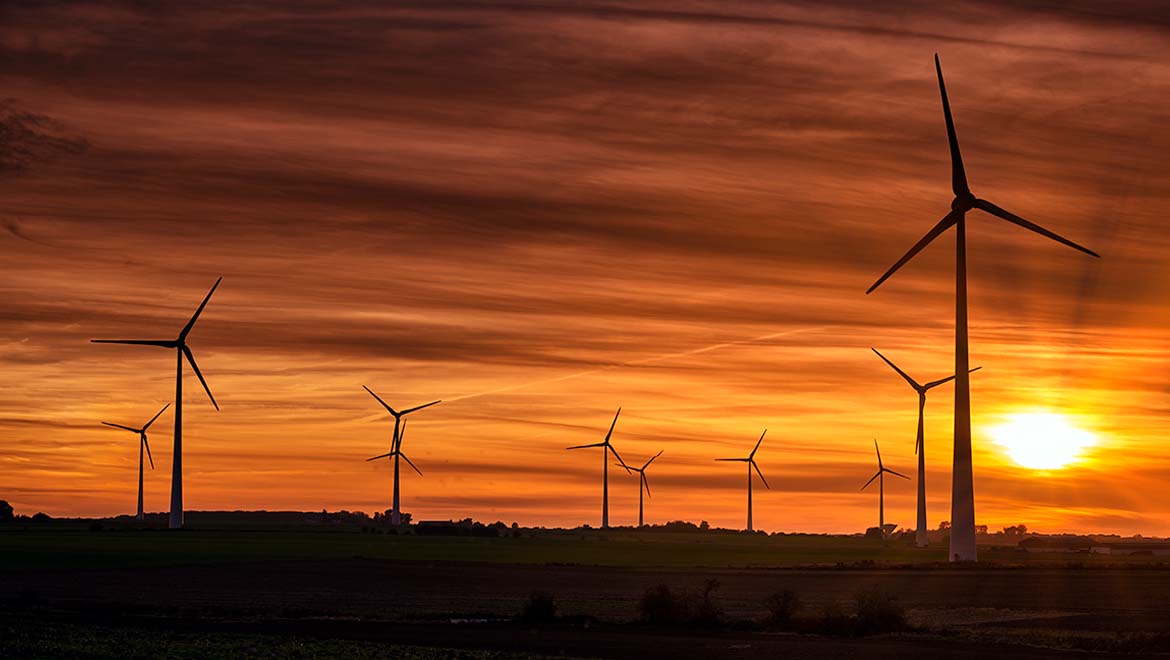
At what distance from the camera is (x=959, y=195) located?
436 feet

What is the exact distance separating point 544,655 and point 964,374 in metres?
75.7

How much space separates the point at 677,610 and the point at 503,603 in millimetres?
18540

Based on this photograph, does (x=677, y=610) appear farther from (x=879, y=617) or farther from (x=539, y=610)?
(x=879, y=617)

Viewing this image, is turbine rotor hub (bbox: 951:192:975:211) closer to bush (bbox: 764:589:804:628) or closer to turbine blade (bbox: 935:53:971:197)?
turbine blade (bbox: 935:53:971:197)

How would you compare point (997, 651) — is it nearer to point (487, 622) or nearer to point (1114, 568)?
point (487, 622)

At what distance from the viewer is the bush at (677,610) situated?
73125 millimetres

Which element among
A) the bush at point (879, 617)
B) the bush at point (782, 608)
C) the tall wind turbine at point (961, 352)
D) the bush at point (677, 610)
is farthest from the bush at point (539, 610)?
the tall wind turbine at point (961, 352)

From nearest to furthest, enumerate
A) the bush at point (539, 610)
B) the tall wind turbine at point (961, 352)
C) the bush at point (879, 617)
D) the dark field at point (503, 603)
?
the dark field at point (503, 603) < the bush at point (879, 617) < the bush at point (539, 610) < the tall wind turbine at point (961, 352)

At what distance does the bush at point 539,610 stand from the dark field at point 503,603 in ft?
4.63

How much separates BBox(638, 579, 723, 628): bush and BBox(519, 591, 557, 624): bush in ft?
14.5

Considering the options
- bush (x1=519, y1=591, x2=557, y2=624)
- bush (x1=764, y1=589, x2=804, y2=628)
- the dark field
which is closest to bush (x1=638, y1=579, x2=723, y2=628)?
the dark field

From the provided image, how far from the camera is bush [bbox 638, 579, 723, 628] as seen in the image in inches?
2879

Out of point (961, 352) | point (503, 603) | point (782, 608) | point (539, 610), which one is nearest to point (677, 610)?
point (782, 608)

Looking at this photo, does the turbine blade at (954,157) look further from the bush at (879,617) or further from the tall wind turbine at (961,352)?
the bush at (879,617)
